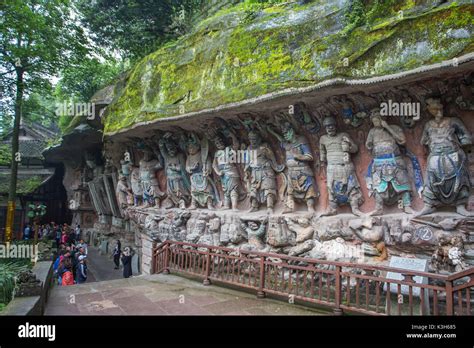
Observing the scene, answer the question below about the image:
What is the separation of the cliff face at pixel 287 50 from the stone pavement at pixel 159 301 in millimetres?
3471

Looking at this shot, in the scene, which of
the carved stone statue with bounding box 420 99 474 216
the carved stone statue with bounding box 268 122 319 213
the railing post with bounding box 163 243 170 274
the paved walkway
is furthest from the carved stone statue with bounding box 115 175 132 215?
the carved stone statue with bounding box 420 99 474 216

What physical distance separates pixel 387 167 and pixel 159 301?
430 cm

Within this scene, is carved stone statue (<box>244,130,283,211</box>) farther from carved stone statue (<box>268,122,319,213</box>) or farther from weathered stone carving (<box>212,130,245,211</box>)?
weathered stone carving (<box>212,130,245,211</box>)

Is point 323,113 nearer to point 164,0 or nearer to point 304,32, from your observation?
point 304,32

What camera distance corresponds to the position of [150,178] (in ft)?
34.7

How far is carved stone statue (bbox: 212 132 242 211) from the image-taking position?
7938mm

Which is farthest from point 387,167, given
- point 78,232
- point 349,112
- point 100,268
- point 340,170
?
point 78,232

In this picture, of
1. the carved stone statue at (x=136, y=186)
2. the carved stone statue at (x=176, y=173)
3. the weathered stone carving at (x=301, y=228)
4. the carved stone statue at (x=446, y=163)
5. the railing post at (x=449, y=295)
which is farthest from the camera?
the carved stone statue at (x=136, y=186)

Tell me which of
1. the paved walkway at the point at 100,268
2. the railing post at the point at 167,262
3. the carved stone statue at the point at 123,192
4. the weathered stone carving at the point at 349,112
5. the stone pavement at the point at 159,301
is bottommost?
the paved walkway at the point at 100,268

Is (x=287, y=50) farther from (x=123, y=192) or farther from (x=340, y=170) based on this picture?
(x=123, y=192)

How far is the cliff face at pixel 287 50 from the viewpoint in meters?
4.54

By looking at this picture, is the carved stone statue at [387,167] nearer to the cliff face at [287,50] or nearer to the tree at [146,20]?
the cliff face at [287,50]

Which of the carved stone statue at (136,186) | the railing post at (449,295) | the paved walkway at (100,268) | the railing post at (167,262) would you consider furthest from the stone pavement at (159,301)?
the paved walkway at (100,268)

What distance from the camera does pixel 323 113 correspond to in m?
6.16
